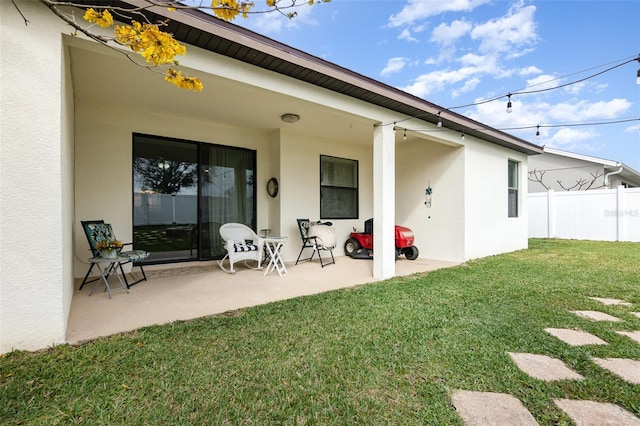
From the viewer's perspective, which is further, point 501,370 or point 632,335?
point 632,335

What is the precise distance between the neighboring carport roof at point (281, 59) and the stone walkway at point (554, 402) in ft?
10.8

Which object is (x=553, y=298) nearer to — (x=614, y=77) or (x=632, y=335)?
(x=632, y=335)

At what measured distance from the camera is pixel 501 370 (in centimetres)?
205

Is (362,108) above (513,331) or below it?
above

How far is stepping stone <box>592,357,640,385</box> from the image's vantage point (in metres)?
1.97

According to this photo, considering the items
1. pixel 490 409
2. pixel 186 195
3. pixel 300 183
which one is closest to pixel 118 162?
pixel 186 195

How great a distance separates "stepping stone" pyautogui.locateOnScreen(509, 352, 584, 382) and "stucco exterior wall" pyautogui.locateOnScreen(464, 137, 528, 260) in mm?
4240

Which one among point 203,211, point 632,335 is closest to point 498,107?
point 632,335

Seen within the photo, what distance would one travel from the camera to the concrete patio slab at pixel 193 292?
9.52ft

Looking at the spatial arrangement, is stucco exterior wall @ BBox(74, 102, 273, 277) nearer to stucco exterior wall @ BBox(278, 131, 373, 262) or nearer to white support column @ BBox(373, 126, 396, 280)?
stucco exterior wall @ BBox(278, 131, 373, 262)

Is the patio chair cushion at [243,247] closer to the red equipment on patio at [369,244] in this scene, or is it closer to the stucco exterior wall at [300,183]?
the stucco exterior wall at [300,183]

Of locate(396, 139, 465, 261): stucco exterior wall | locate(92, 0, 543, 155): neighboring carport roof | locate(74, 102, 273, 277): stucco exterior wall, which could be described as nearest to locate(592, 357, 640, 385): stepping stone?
locate(92, 0, 543, 155): neighboring carport roof

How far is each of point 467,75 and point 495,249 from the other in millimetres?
3990

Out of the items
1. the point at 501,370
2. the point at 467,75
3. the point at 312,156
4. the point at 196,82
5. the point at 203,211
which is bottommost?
the point at 501,370
